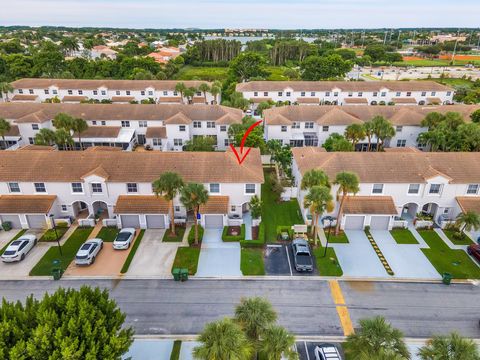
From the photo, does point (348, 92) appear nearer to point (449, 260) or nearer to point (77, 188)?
point (449, 260)

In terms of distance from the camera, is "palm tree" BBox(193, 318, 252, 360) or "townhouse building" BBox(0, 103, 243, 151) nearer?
"palm tree" BBox(193, 318, 252, 360)

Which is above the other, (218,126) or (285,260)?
(218,126)

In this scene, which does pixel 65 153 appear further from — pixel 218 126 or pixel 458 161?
pixel 458 161

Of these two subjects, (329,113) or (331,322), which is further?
(329,113)

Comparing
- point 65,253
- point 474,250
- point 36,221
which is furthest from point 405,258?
point 36,221

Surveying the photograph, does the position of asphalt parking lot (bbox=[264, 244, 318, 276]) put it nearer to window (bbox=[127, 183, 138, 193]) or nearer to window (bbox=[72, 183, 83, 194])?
window (bbox=[127, 183, 138, 193])

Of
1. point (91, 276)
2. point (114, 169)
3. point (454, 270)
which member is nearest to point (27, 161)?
point (114, 169)

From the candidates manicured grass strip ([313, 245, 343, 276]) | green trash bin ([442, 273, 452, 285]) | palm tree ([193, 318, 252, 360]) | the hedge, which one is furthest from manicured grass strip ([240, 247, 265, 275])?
green trash bin ([442, 273, 452, 285])
